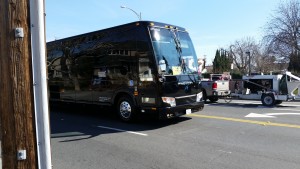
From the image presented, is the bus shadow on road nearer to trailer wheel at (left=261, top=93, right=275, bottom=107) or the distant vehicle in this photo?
trailer wheel at (left=261, top=93, right=275, bottom=107)

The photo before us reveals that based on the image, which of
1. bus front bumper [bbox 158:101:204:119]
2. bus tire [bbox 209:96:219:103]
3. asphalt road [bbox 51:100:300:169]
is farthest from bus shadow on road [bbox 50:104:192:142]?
bus tire [bbox 209:96:219:103]

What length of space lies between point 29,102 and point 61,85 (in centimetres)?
1174

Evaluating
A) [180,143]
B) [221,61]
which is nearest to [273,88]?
[180,143]

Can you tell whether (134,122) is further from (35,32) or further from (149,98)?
(35,32)

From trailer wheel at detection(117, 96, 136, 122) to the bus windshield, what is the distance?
1671 mm

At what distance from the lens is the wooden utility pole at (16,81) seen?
1.96 m

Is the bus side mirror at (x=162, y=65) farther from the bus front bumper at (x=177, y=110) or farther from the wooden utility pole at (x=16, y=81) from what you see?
the wooden utility pole at (x=16, y=81)

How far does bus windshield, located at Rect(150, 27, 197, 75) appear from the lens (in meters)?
9.20

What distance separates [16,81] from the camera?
1.97m

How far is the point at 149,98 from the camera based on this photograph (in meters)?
9.34

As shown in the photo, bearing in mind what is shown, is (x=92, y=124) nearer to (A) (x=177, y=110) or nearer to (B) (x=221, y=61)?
(A) (x=177, y=110)

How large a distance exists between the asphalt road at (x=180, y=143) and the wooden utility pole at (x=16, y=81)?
376 centimetres

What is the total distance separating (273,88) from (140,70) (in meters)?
8.82

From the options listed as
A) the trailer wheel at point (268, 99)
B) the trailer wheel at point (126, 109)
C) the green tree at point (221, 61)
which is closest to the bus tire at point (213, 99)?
the trailer wheel at point (268, 99)
